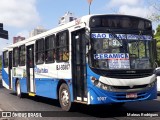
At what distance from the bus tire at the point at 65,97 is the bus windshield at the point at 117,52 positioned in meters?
2.04

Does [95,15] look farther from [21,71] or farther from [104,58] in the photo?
[21,71]

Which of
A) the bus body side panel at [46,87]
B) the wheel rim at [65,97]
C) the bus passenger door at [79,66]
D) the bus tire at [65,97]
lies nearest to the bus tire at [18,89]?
the bus body side panel at [46,87]

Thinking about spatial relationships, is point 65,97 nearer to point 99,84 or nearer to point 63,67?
point 63,67

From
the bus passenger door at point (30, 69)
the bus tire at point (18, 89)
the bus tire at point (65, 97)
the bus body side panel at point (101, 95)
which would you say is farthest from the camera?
the bus tire at point (18, 89)

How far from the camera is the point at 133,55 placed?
36.1 ft

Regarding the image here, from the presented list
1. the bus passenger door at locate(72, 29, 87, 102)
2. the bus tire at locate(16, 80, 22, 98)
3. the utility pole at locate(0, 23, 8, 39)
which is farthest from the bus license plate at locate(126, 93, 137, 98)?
the utility pole at locate(0, 23, 8, 39)

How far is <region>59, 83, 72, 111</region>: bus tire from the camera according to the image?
12266mm

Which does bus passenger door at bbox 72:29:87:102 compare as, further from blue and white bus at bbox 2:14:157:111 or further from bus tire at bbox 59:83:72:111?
bus tire at bbox 59:83:72:111

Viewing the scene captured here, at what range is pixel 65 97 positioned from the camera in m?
12.5

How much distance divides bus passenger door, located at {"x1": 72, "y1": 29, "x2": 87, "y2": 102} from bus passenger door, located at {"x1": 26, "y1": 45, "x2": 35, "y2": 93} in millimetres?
5007

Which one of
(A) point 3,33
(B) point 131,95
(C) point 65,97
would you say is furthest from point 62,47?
(A) point 3,33

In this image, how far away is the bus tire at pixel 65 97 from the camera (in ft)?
40.2

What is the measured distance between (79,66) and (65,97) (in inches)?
58.7

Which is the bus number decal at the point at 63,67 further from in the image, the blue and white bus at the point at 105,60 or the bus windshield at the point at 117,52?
the bus windshield at the point at 117,52
